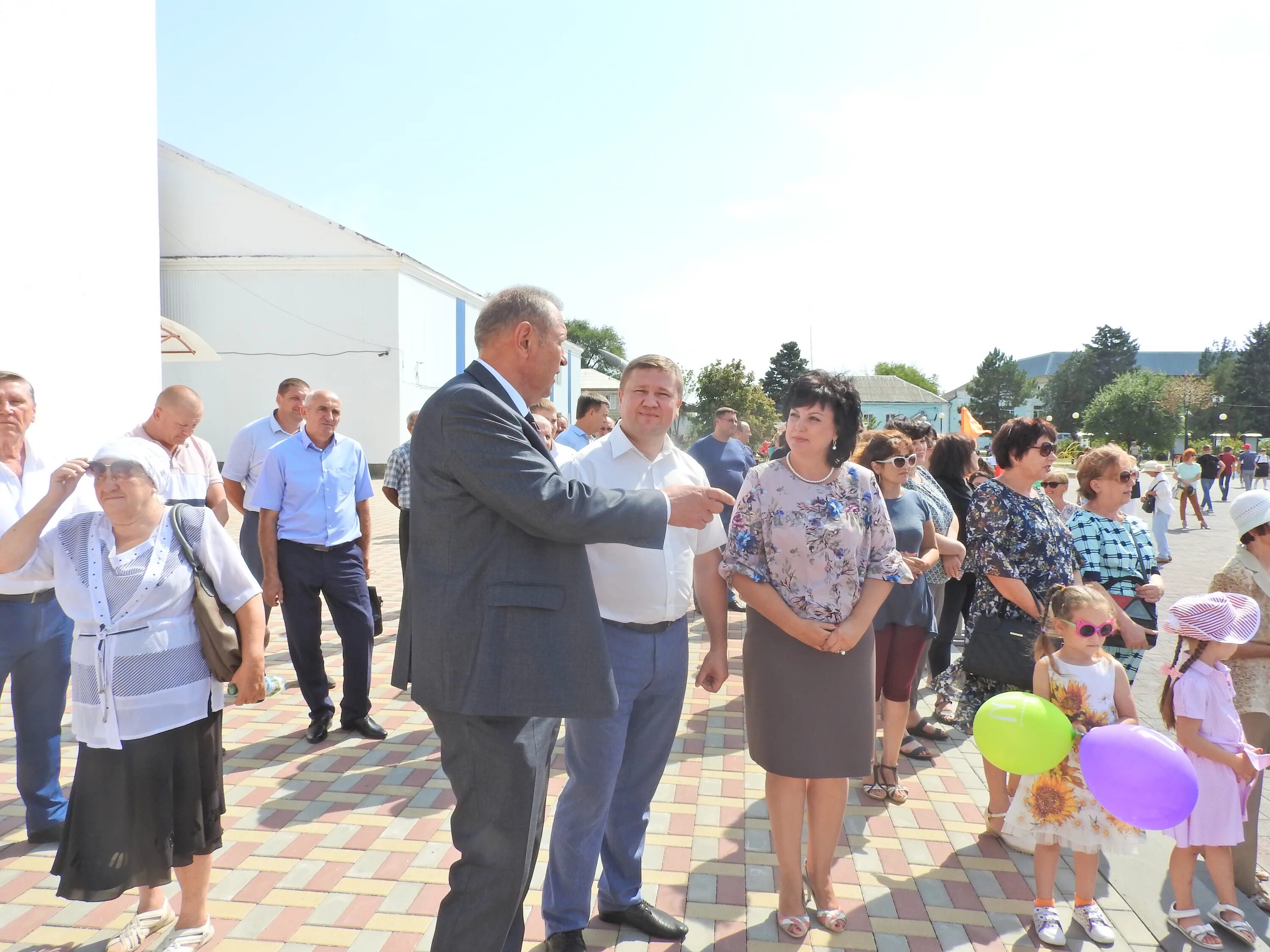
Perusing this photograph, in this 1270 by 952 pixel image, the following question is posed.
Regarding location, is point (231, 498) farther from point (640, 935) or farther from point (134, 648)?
point (640, 935)

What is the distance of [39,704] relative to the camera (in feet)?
11.3

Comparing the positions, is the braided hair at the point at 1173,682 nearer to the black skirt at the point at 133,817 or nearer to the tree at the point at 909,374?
the black skirt at the point at 133,817

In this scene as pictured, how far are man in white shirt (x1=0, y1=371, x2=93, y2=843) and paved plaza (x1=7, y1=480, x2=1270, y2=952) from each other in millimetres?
222

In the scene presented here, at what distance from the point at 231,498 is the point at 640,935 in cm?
444

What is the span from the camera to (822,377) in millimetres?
2984

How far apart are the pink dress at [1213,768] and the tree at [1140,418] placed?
67.4m

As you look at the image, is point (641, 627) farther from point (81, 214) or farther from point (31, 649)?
point (81, 214)

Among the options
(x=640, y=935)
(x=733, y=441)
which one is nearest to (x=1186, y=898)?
(x=640, y=935)

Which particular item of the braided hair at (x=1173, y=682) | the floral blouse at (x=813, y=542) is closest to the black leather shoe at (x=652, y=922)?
the floral blouse at (x=813, y=542)

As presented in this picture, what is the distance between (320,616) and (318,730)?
2.21 ft

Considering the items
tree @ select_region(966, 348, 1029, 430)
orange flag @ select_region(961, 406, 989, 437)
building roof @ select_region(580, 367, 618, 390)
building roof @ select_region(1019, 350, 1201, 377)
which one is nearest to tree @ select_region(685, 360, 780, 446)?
building roof @ select_region(580, 367, 618, 390)

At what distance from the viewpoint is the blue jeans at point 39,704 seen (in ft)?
11.2

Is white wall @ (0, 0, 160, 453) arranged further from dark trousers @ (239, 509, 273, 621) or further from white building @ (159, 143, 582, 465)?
white building @ (159, 143, 582, 465)

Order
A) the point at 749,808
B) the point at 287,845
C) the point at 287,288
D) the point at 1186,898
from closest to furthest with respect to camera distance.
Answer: the point at 1186,898 < the point at 287,845 < the point at 749,808 < the point at 287,288
